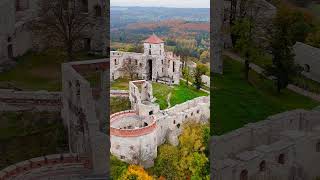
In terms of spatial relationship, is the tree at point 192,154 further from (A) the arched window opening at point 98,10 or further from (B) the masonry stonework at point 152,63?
(A) the arched window opening at point 98,10

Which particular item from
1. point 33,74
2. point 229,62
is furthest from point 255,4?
point 33,74

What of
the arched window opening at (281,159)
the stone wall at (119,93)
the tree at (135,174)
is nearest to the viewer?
the tree at (135,174)

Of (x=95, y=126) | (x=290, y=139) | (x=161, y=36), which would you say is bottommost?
(x=290, y=139)

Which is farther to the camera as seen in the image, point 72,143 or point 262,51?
point 262,51

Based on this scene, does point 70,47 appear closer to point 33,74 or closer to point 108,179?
point 33,74

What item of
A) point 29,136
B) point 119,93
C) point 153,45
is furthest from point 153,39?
point 29,136

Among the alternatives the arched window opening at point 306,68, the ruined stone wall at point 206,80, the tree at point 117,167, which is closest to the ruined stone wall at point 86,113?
the tree at point 117,167

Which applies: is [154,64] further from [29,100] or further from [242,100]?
[242,100]
